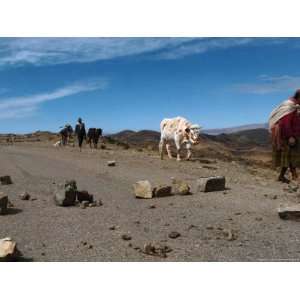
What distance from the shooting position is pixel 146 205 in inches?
325

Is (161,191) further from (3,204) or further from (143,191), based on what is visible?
(3,204)

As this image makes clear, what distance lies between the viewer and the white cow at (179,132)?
17.2 metres

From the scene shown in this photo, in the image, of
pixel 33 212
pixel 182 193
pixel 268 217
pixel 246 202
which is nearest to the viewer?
pixel 268 217

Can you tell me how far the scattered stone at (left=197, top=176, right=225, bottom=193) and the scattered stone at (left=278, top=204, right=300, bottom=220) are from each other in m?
2.24

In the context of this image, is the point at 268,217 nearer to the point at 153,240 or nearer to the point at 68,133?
the point at 153,240

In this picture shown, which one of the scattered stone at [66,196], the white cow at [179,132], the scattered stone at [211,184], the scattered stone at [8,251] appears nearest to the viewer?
the scattered stone at [8,251]

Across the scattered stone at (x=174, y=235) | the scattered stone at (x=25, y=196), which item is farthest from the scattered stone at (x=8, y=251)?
the scattered stone at (x=25, y=196)

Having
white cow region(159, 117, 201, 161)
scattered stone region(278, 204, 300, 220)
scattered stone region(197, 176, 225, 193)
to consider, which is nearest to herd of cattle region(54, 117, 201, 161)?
white cow region(159, 117, 201, 161)

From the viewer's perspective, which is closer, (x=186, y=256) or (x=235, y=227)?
(x=186, y=256)

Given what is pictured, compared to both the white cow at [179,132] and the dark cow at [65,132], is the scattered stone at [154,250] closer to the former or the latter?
the white cow at [179,132]

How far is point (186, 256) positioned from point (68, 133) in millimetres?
23829

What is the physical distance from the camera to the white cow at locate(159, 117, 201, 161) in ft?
56.5

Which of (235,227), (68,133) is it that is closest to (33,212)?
(235,227)

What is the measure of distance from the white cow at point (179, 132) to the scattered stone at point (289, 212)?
386 inches
